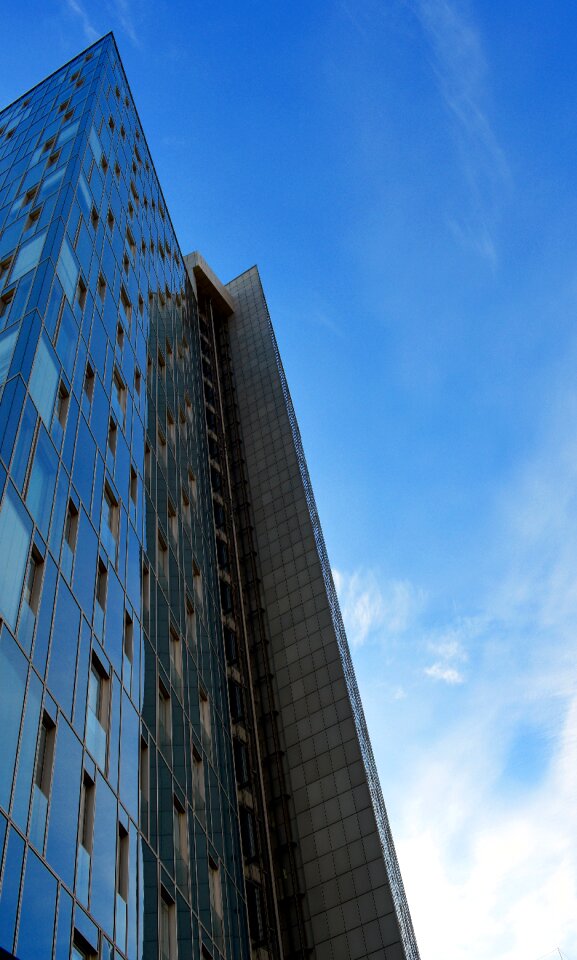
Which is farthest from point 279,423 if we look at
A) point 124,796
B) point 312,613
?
point 124,796

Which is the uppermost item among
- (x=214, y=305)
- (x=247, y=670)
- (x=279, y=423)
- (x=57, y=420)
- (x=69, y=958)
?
(x=214, y=305)

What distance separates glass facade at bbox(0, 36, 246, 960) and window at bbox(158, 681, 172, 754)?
0.35ft

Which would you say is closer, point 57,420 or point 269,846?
point 57,420

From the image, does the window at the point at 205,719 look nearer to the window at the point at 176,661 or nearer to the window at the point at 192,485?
the window at the point at 176,661

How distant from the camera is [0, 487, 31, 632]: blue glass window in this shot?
2023cm

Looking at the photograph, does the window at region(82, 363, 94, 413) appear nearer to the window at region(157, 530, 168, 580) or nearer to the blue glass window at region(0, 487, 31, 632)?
the window at region(157, 530, 168, 580)

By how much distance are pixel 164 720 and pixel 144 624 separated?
3.40 metres

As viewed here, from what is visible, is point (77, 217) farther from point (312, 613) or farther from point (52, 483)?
point (312, 613)

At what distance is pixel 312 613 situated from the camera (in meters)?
52.1

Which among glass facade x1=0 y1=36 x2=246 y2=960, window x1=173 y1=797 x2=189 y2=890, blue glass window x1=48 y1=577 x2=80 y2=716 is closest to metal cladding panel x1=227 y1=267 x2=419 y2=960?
glass facade x1=0 y1=36 x2=246 y2=960

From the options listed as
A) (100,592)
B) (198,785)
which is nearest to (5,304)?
(100,592)

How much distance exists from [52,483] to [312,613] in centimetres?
2896

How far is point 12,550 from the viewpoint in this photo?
21.4 metres

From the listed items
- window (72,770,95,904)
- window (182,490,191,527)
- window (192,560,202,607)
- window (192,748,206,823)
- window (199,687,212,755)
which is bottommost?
window (72,770,95,904)
